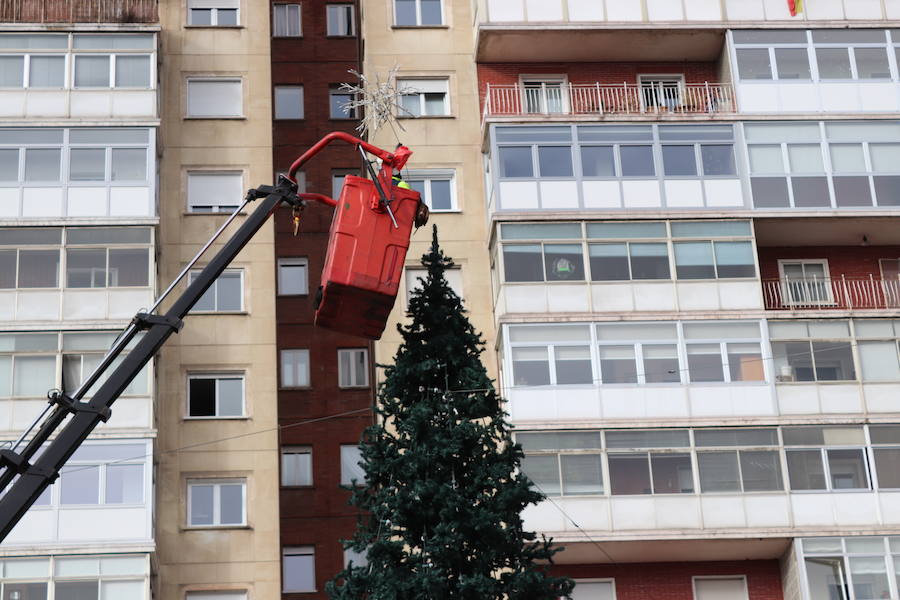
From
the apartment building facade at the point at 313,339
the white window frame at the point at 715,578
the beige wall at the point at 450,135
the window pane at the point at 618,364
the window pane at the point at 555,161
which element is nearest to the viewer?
the white window frame at the point at 715,578

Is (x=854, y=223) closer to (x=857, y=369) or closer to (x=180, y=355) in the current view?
(x=857, y=369)

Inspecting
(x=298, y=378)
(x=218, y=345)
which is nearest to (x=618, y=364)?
(x=298, y=378)

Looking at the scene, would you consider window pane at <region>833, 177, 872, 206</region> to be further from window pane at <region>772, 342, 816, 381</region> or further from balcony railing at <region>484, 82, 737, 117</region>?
window pane at <region>772, 342, 816, 381</region>

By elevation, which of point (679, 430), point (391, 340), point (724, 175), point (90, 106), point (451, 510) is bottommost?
point (451, 510)

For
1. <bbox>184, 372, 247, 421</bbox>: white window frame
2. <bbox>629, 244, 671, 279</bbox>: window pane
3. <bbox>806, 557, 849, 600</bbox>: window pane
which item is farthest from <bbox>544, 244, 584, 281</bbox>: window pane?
<bbox>806, 557, 849, 600</bbox>: window pane

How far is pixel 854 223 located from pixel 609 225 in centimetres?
623

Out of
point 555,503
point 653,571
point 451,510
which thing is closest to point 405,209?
point 451,510

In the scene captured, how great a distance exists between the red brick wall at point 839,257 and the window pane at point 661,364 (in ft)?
14.6

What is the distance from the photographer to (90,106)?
129ft

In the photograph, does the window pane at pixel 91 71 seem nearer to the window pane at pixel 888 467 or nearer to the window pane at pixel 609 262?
the window pane at pixel 609 262

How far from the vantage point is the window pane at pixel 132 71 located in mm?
39781

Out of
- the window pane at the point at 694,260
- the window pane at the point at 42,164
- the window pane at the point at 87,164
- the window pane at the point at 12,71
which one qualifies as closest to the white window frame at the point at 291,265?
the window pane at the point at 87,164

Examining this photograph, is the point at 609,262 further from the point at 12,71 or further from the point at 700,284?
the point at 12,71

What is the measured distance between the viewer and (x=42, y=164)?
38531 millimetres
